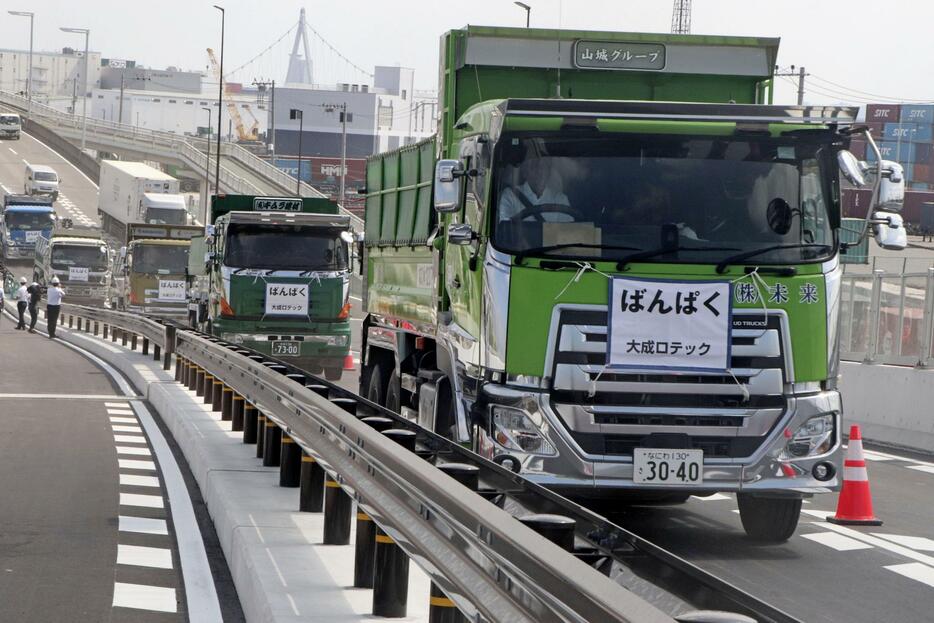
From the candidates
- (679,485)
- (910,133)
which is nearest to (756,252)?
(679,485)

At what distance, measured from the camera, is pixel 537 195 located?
32.0 ft

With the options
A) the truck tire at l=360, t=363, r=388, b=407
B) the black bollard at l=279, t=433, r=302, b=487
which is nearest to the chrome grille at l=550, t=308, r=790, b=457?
the black bollard at l=279, t=433, r=302, b=487

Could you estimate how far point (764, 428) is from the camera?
9711 millimetres

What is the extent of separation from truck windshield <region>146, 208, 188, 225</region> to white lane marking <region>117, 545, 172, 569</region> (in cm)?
6314

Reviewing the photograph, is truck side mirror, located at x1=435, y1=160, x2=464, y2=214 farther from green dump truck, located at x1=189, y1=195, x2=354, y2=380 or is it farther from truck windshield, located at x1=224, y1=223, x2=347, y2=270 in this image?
truck windshield, located at x1=224, y1=223, x2=347, y2=270

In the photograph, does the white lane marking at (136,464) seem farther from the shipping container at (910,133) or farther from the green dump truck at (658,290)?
the shipping container at (910,133)

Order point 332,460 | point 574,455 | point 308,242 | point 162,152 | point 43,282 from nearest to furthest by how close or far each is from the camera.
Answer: point 332,460
point 574,455
point 308,242
point 43,282
point 162,152

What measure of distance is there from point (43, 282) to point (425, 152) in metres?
54.5

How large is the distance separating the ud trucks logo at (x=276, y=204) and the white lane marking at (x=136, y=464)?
45.1 ft

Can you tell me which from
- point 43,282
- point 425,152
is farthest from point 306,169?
point 425,152

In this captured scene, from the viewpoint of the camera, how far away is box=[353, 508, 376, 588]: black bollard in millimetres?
7117

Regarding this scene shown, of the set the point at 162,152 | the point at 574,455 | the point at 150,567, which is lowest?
the point at 150,567

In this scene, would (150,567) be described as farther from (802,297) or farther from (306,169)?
(306,169)

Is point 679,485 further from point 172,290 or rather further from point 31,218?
point 31,218
